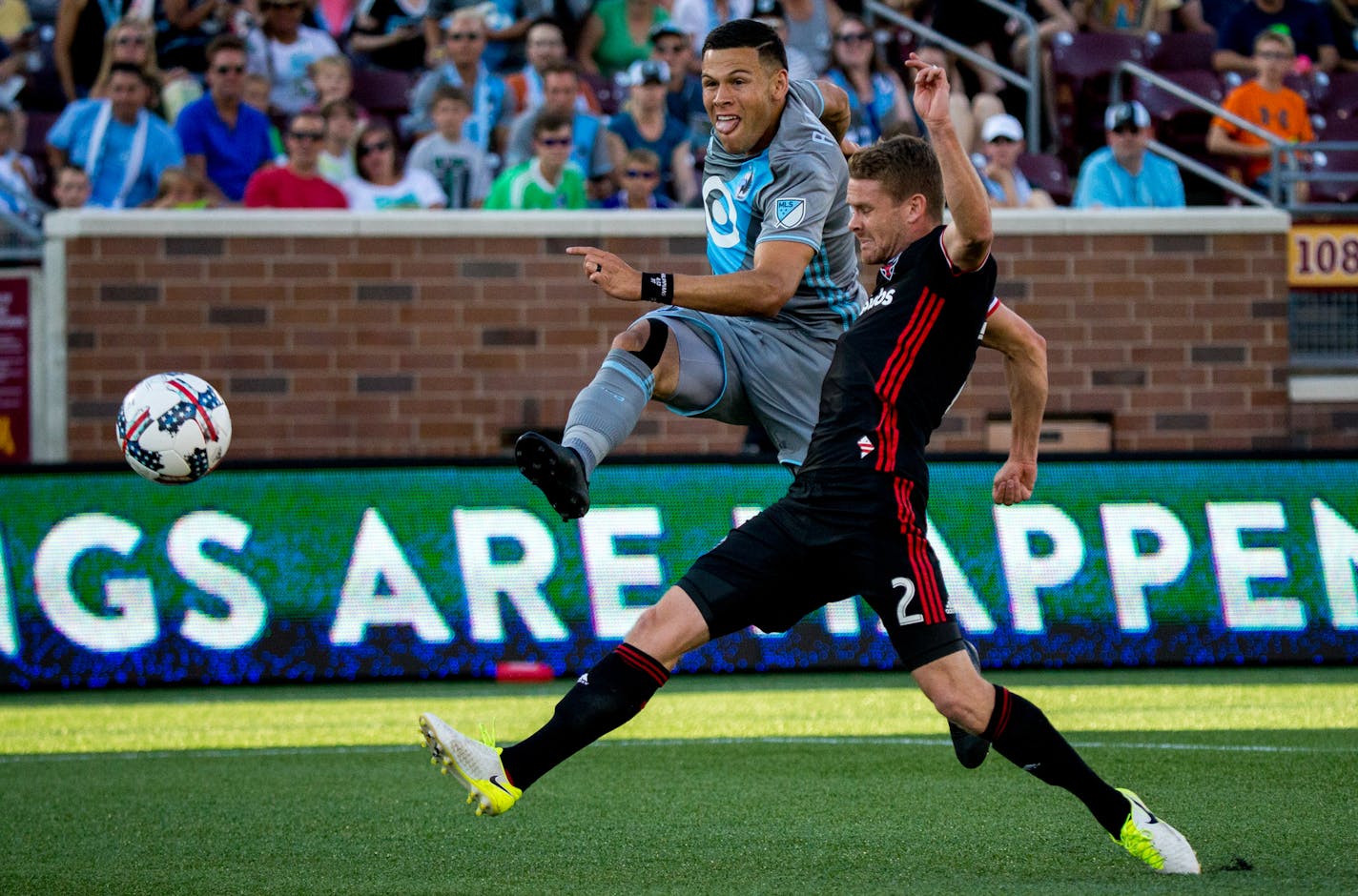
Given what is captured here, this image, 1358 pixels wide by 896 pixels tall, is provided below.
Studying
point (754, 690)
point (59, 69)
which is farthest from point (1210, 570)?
point (59, 69)

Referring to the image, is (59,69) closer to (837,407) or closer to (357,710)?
(357,710)

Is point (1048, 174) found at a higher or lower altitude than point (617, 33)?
lower

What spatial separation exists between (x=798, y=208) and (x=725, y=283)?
1.43ft

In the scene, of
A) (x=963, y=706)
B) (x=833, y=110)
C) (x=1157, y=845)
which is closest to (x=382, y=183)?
(x=833, y=110)

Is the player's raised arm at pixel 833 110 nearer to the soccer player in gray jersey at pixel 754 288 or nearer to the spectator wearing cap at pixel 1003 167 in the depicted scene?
the soccer player in gray jersey at pixel 754 288

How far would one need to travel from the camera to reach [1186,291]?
1395cm

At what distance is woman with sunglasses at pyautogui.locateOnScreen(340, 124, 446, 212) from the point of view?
45.3ft

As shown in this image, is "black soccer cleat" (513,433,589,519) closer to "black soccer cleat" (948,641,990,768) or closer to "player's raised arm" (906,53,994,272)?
"player's raised arm" (906,53,994,272)

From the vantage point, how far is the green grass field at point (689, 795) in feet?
18.4

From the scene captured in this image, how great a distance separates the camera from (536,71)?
1457 cm

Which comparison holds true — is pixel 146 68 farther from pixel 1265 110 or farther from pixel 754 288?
pixel 754 288

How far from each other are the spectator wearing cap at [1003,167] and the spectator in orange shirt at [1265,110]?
1721 millimetres

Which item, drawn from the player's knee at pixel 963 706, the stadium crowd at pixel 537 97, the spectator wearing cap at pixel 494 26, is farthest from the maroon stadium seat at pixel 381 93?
the player's knee at pixel 963 706

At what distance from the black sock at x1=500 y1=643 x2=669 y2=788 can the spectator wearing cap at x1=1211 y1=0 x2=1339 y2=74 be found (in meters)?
11.9
